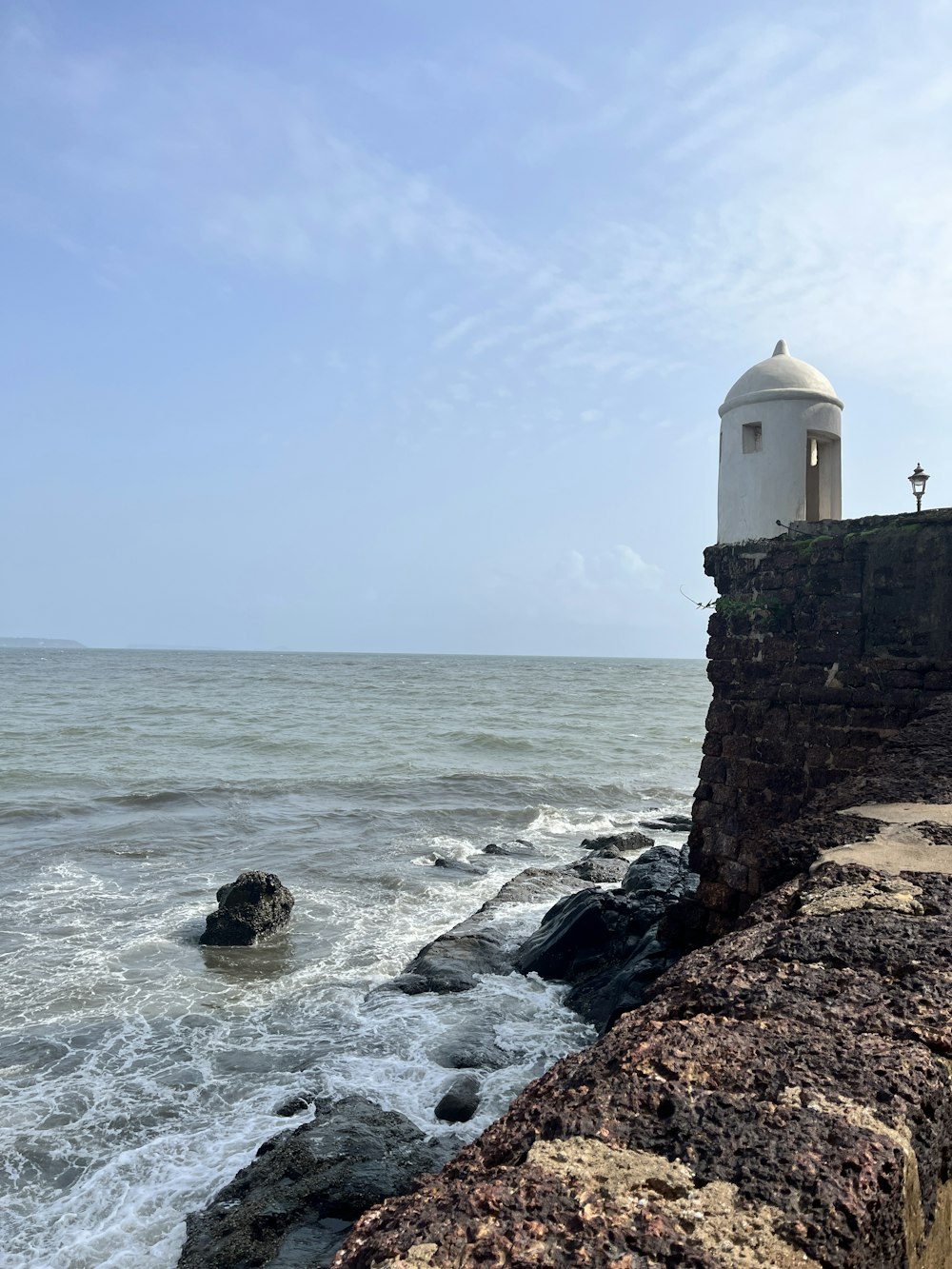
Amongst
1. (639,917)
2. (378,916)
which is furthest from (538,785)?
(639,917)

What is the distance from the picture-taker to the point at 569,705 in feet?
157

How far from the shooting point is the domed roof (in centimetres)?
977

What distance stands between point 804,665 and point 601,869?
7.35 meters

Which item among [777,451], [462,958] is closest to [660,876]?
[462,958]

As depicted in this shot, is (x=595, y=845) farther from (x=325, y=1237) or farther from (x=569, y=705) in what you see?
(x=569, y=705)

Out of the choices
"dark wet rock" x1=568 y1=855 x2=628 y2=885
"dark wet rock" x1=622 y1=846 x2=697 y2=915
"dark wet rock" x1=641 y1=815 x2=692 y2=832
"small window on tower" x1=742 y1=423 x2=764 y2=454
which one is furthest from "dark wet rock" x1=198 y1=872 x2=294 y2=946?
"dark wet rock" x1=641 y1=815 x2=692 y2=832

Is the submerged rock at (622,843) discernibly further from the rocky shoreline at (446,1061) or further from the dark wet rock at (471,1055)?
the dark wet rock at (471,1055)

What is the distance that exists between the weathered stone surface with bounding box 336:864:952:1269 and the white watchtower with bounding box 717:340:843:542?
24.4 ft

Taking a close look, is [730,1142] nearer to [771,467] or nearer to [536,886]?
[771,467]

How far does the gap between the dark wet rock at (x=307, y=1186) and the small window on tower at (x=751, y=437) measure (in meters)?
7.54

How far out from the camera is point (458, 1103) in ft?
23.4

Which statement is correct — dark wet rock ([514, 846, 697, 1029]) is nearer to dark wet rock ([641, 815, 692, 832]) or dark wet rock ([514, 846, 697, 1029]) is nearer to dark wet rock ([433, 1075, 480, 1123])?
dark wet rock ([433, 1075, 480, 1123])

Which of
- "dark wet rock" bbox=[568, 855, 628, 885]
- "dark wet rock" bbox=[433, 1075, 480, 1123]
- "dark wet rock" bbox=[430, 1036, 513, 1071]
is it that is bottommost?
"dark wet rock" bbox=[430, 1036, 513, 1071]

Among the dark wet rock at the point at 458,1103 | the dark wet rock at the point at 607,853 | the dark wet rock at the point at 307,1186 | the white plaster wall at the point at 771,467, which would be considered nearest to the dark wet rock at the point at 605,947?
the dark wet rock at the point at 458,1103
